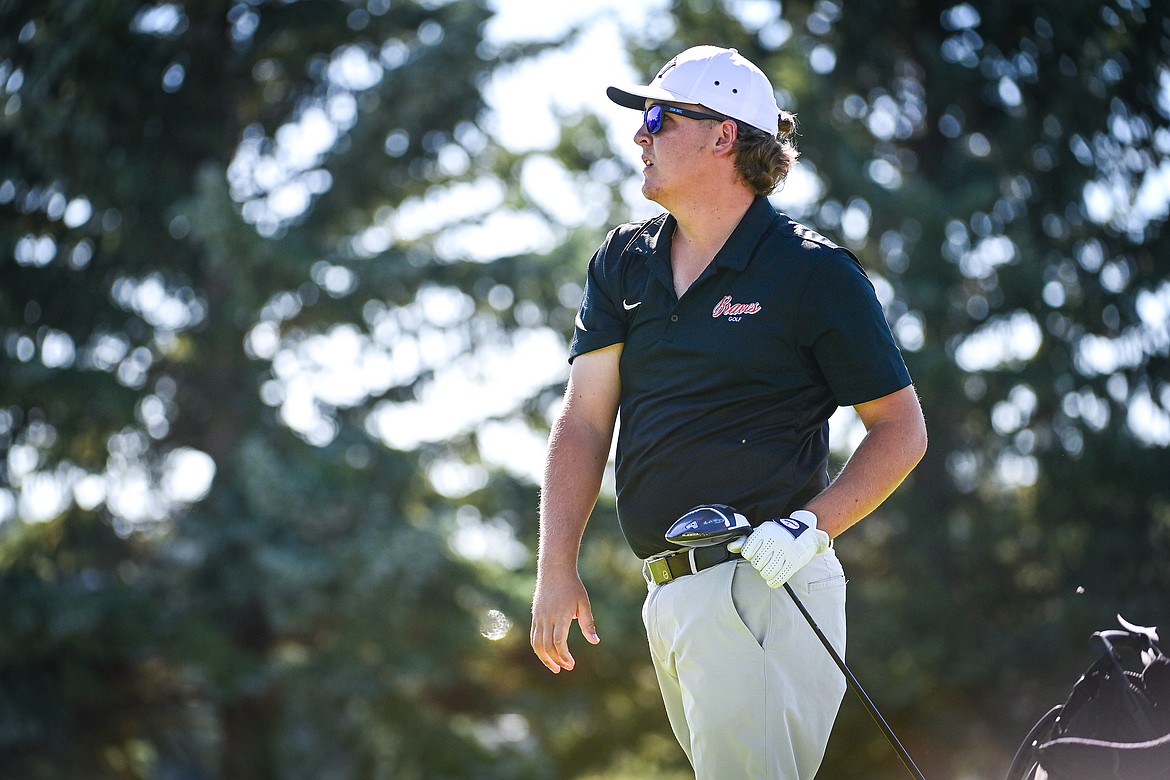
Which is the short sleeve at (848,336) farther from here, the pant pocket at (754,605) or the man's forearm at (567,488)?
the man's forearm at (567,488)

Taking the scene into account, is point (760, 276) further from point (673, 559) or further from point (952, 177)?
point (952, 177)

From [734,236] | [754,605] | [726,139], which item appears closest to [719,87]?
[726,139]

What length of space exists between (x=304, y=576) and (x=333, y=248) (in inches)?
135

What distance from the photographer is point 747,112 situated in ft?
10.5

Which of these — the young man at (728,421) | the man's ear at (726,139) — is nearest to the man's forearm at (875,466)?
the young man at (728,421)

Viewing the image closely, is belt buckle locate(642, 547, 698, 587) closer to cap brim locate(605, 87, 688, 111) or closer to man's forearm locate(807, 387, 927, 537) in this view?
man's forearm locate(807, 387, 927, 537)

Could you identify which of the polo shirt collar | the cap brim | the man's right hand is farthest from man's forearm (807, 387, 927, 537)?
the cap brim

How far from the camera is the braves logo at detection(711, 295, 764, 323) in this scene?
3.01m

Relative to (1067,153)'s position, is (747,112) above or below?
above

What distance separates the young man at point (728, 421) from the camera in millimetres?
2875

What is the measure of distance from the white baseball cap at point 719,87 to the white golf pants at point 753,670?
112 cm

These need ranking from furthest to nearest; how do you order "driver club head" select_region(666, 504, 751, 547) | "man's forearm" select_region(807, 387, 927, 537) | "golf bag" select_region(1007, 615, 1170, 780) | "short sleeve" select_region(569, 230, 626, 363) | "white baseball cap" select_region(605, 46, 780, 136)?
"short sleeve" select_region(569, 230, 626, 363) → "white baseball cap" select_region(605, 46, 780, 136) → "man's forearm" select_region(807, 387, 927, 537) → "driver club head" select_region(666, 504, 751, 547) → "golf bag" select_region(1007, 615, 1170, 780)

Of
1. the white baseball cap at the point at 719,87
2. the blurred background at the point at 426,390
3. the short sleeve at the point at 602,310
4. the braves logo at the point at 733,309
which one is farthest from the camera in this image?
the blurred background at the point at 426,390

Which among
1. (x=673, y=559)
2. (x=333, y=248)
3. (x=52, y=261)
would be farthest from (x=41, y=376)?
(x=673, y=559)
